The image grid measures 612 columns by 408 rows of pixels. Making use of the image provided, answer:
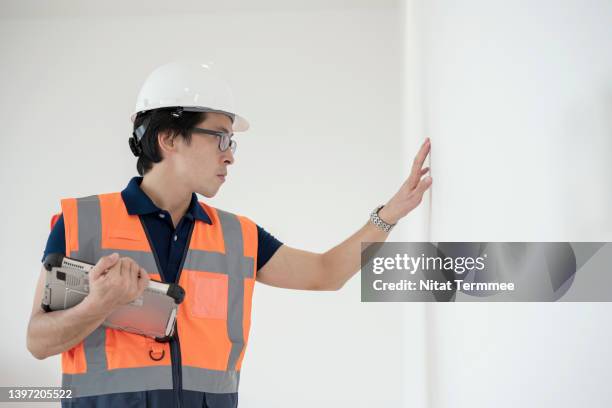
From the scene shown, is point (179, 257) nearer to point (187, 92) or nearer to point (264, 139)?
point (187, 92)

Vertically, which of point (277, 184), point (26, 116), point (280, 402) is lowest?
point (280, 402)

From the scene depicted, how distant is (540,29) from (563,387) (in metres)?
0.37

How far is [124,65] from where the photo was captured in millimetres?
4555

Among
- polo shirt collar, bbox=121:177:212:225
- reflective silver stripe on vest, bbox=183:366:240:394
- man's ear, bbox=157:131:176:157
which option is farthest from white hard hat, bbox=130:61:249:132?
reflective silver stripe on vest, bbox=183:366:240:394

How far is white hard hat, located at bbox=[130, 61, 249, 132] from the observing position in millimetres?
2100

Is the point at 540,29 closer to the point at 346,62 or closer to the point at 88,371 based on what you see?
the point at 88,371

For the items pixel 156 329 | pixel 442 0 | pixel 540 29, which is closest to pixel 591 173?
pixel 540 29

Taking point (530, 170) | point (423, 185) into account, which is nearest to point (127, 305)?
point (423, 185)

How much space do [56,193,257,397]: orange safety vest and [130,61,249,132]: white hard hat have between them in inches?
13.6

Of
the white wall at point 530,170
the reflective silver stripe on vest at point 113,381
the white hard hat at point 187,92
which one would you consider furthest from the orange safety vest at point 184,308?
the white wall at point 530,170

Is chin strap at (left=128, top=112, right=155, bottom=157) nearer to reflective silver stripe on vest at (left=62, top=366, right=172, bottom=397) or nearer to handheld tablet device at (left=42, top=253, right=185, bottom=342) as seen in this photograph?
handheld tablet device at (left=42, top=253, right=185, bottom=342)

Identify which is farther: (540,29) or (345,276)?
(345,276)

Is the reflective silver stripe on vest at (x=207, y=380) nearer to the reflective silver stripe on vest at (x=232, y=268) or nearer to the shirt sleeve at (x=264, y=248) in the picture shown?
the reflective silver stripe on vest at (x=232, y=268)

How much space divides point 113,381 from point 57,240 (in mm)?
416
